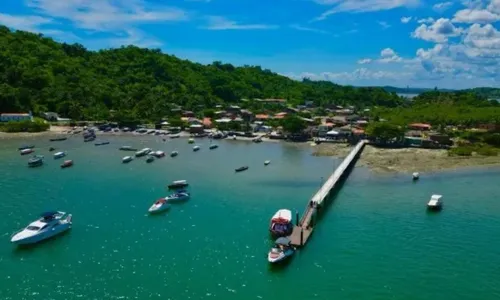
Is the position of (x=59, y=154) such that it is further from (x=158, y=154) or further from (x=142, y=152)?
(x=158, y=154)

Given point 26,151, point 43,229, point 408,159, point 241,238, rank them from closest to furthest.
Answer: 1. point 43,229
2. point 241,238
3. point 26,151
4. point 408,159

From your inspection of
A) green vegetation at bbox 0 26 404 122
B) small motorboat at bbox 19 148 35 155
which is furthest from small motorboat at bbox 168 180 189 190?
green vegetation at bbox 0 26 404 122

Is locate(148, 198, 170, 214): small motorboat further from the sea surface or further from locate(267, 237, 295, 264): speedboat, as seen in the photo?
locate(267, 237, 295, 264): speedboat

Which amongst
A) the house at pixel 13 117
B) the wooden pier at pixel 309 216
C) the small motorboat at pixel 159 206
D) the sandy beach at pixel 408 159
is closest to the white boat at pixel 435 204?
the wooden pier at pixel 309 216

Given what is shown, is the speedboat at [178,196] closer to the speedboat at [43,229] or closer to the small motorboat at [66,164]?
the speedboat at [43,229]

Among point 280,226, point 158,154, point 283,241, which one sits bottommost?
point 158,154

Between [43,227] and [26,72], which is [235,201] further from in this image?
[26,72]

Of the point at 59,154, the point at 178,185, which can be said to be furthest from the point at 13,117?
the point at 178,185
